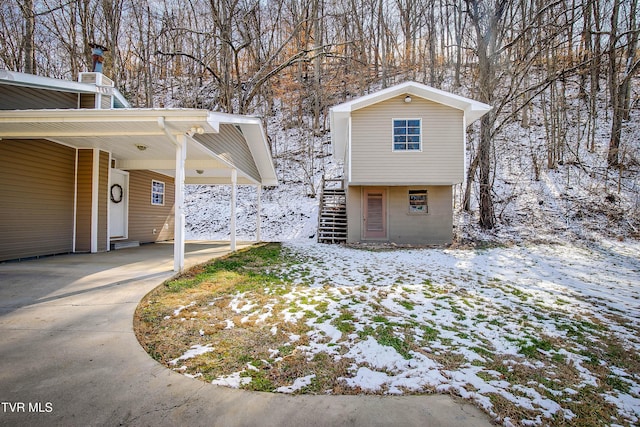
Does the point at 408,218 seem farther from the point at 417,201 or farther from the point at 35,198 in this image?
the point at 35,198

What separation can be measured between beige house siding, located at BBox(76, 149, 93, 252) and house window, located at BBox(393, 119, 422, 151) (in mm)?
8197

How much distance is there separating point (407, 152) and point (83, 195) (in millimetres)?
8713

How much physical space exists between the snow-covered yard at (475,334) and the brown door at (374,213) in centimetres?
452

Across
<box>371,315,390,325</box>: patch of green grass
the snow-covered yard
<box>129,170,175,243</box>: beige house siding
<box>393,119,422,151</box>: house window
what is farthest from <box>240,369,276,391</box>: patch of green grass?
<box>393,119,422,151</box>: house window

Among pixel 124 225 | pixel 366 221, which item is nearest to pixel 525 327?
pixel 366 221

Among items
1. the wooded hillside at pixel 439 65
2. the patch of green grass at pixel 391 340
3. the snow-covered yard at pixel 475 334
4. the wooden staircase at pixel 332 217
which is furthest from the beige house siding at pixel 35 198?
the wooden staircase at pixel 332 217

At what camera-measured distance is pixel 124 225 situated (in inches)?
339

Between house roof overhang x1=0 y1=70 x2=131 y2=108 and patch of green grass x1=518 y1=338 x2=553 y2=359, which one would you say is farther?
house roof overhang x1=0 y1=70 x2=131 y2=108

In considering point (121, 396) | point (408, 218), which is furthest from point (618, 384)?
point (408, 218)

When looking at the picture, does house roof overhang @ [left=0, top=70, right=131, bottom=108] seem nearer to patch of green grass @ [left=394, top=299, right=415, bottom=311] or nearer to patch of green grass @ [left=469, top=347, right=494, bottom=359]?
patch of green grass @ [left=394, top=299, right=415, bottom=311]

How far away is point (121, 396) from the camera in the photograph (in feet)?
6.00

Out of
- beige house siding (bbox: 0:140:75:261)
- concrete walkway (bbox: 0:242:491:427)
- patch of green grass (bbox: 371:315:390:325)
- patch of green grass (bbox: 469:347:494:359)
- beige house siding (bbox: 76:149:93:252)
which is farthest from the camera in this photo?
beige house siding (bbox: 76:149:93:252)

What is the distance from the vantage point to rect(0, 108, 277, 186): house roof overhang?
4.62 meters

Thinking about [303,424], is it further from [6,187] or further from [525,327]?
[6,187]
